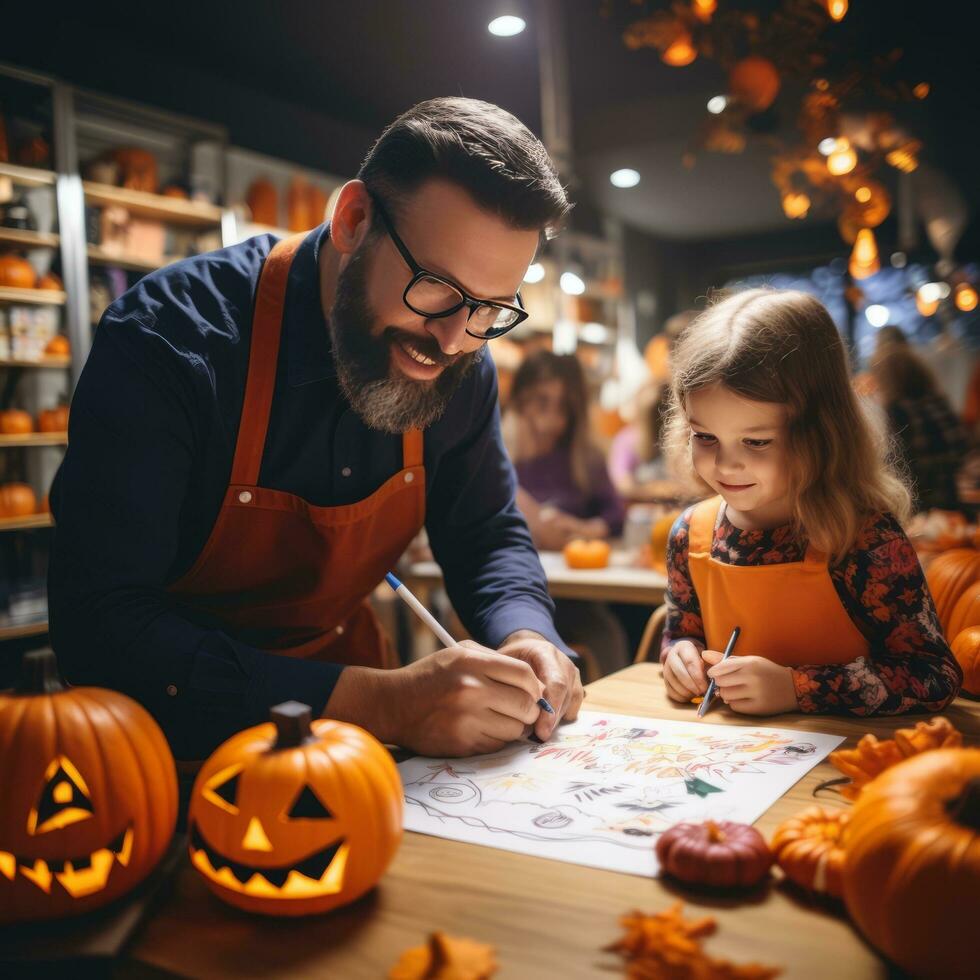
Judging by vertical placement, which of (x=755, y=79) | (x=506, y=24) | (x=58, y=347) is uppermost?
(x=506, y=24)

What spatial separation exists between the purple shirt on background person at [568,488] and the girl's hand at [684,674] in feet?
9.28

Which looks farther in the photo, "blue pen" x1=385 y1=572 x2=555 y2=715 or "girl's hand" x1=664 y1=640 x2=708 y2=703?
"girl's hand" x1=664 y1=640 x2=708 y2=703

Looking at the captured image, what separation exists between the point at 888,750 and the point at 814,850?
0.21m

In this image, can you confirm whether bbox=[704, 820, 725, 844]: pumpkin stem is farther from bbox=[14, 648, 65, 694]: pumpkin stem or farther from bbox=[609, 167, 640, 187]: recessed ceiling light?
bbox=[609, 167, 640, 187]: recessed ceiling light

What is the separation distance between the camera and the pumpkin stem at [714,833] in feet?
2.64

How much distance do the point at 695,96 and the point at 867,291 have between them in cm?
459

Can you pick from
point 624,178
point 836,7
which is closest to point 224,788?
point 836,7

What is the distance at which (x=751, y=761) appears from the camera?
111 cm

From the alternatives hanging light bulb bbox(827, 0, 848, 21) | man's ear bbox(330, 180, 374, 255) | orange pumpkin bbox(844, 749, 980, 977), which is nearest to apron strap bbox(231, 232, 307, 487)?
man's ear bbox(330, 180, 374, 255)

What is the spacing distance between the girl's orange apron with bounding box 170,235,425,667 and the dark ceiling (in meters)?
3.23

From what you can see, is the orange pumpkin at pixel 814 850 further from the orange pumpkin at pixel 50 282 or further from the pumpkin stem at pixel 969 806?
the orange pumpkin at pixel 50 282

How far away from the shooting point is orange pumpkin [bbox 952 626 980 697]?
1.43 m

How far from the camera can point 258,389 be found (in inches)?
55.1

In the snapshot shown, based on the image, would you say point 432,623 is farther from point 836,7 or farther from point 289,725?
point 836,7
